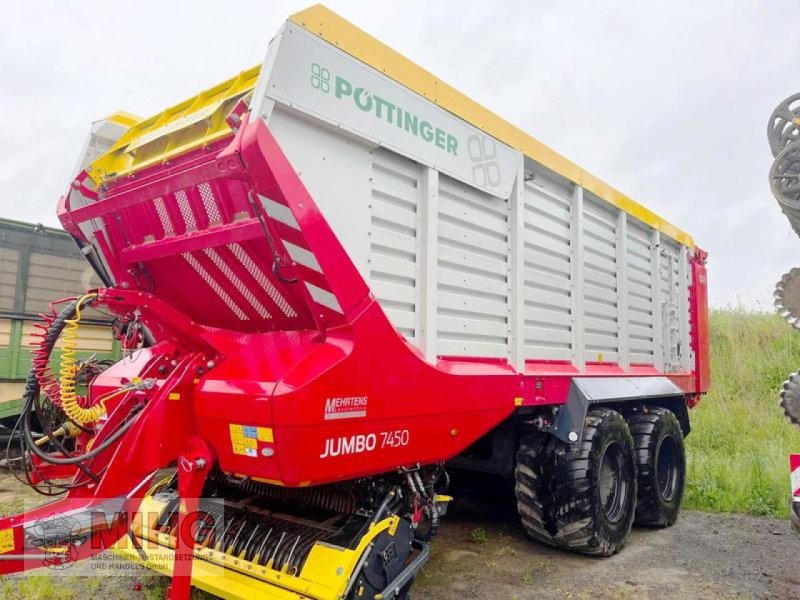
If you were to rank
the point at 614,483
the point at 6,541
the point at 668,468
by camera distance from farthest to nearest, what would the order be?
the point at 668,468 < the point at 614,483 < the point at 6,541

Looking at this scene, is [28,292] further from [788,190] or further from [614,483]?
[788,190]

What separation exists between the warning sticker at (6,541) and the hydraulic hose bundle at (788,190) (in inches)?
167

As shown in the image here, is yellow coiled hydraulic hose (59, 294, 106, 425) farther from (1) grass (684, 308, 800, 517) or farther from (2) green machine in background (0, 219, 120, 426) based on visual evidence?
(1) grass (684, 308, 800, 517)

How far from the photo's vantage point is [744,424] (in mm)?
9383

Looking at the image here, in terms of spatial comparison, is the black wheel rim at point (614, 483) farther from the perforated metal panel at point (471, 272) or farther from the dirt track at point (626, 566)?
the perforated metal panel at point (471, 272)

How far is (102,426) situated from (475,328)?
2032 millimetres

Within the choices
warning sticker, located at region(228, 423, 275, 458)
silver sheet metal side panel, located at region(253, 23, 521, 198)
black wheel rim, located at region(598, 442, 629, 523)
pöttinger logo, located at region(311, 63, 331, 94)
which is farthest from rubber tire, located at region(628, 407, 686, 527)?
pöttinger logo, located at region(311, 63, 331, 94)

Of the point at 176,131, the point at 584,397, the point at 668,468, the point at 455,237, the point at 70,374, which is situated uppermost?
the point at 176,131

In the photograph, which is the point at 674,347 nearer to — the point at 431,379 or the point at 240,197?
the point at 431,379

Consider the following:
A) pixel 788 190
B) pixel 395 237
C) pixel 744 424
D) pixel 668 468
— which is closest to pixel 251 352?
pixel 395 237

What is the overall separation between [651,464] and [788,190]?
236cm

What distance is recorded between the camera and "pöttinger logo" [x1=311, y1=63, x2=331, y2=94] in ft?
8.74

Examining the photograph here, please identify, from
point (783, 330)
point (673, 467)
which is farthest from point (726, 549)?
point (783, 330)

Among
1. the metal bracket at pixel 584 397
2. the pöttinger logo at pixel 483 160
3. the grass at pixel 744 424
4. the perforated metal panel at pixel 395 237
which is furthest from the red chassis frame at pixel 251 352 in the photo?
the grass at pixel 744 424
